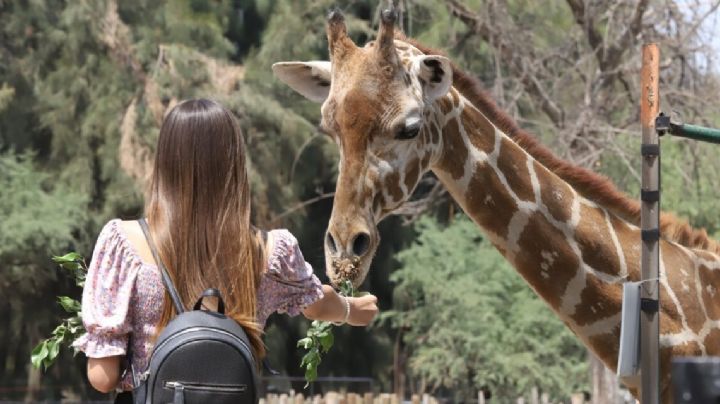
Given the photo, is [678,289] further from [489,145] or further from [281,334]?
[281,334]

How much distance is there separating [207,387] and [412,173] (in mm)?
2735

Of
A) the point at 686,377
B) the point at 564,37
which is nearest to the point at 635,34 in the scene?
the point at 564,37

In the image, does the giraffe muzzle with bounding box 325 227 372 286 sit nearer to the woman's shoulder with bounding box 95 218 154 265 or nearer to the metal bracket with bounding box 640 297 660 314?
the metal bracket with bounding box 640 297 660 314

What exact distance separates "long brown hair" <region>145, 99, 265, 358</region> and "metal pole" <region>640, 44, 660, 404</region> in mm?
2260

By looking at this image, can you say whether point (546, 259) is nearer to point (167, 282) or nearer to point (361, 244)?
point (361, 244)

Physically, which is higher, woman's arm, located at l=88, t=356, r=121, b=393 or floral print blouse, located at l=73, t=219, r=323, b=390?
floral print blouse, located at l=73, t=219, r=323, b=390

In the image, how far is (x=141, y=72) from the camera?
2067 centimetres

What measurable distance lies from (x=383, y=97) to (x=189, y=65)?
48.3ft

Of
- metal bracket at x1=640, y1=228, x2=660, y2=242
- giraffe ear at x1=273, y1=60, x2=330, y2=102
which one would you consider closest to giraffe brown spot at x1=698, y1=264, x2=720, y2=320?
metal bracket at x1=640, y1=228, x2=660, y2=242

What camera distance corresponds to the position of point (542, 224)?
5.86 metres

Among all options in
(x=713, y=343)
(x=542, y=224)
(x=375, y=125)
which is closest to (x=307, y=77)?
(x=375, y=125)

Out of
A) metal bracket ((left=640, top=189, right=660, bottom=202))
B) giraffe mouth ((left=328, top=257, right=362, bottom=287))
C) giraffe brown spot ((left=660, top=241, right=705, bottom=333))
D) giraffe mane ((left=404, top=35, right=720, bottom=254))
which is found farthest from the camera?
giraffe mane ((left=404, top=35, right=720, bottom=254))

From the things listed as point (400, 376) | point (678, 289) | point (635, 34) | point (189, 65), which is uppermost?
point (189, 65)

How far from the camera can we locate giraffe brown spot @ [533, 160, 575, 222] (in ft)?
19.3
